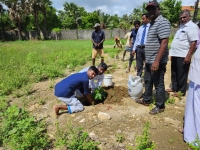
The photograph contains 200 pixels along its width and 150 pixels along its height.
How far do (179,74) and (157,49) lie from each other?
135 centimetres

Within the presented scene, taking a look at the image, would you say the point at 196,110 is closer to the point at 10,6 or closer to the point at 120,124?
the point at 120,124

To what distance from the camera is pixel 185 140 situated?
2.61 m

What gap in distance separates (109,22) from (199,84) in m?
49.5

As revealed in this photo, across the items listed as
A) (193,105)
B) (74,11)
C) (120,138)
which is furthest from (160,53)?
(74,11)

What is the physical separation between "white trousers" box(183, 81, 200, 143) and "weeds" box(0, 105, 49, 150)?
1.96 metres

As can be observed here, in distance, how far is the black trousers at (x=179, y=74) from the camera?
406 cm

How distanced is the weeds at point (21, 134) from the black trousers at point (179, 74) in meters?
3.09

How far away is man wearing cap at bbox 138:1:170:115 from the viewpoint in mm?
2998

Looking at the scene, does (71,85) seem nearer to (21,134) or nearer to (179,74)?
(21,134)

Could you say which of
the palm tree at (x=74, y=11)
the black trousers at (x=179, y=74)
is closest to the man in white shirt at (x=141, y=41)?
the black trousers at (x=179, y=74)

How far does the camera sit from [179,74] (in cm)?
419

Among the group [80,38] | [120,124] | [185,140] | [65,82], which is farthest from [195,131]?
[80,38]

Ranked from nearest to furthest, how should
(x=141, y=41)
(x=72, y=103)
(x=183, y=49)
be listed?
(x=72, y=103) < (x=183, y=49) < (x=141, y=41)

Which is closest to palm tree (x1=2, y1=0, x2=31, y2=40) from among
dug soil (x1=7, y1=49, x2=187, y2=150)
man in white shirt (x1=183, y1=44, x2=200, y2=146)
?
dug soil (x1=7, y1=49, x2=187, y2=150)
